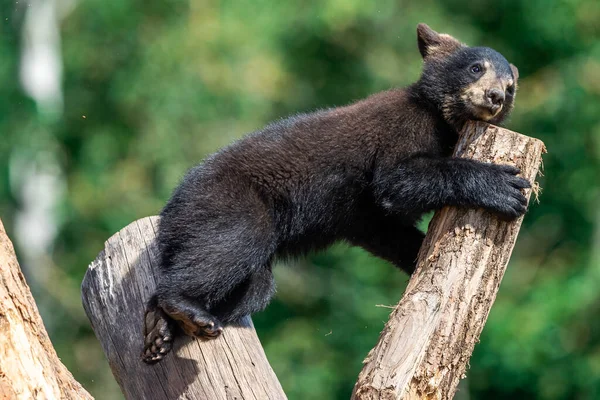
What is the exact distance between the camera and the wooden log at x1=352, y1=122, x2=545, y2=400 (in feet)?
16.1

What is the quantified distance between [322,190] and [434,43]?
172 centimetres

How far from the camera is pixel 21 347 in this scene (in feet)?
15.2

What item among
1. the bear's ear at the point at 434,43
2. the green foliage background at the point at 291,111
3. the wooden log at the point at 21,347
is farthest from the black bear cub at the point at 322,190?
the green foliage background at the point at 291,111

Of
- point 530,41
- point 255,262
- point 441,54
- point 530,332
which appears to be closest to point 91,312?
point 255,262

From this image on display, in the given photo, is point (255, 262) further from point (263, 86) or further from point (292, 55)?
point (292, 55)

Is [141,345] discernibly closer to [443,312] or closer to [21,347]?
[21,347]

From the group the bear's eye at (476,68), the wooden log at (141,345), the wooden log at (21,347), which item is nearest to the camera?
the wooden log at (21,347)

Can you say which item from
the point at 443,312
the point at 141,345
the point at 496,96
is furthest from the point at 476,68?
the point at 141,345

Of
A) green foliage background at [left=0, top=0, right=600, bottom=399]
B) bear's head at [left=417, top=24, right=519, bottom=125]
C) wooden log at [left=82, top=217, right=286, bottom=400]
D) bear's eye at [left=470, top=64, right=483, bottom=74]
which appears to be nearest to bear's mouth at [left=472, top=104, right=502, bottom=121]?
bear's head at [left=417, top=24, right=519, bottom=125]

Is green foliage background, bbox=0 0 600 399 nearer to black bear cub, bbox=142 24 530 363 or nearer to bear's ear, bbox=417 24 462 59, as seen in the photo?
bear's ear, bbox=417 24 462 59

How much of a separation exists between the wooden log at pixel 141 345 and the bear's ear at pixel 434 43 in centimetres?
255

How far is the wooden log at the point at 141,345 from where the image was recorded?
5.77 m

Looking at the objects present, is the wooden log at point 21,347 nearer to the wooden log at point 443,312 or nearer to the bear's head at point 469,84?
the wooden log at point 443,312

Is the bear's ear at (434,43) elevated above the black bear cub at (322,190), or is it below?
above
